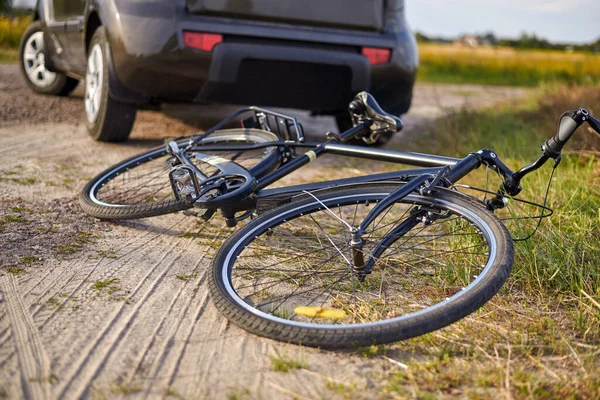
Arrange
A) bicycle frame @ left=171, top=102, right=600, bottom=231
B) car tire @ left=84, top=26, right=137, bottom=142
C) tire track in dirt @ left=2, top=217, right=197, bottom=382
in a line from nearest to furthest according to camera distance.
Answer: tire track in dirt @ left=2, top=217, right=197, bottom=382 < bicycle frame @ left=171, top=102, right=600, bottom=231 < car tire @ left=84, top=26, right=137, bottom=142

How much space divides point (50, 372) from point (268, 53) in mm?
3006

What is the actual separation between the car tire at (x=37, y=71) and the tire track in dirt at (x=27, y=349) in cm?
500

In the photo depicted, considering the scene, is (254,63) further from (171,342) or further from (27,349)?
(27,349)

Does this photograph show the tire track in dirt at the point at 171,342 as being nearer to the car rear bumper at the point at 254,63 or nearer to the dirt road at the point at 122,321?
the dirt road at the point at 122,321

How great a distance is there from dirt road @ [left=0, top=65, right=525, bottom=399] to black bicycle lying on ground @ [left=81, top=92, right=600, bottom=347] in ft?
0.36

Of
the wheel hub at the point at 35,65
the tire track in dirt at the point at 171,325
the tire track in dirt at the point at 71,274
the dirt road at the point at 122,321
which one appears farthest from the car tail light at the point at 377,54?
the wheel hub at the point at 35,65

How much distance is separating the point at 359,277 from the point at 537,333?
666mm

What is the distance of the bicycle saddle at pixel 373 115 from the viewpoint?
3264 millimetres

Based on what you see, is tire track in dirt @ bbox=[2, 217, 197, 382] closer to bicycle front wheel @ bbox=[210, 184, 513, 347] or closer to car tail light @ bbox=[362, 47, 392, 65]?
bicycle front wheel @ bbox=[210, 184, 513, 347]

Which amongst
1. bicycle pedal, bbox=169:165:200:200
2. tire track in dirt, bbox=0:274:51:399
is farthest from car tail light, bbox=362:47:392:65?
tire track in dirt, bbox=0:274:51:399

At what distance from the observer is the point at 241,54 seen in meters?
4.52

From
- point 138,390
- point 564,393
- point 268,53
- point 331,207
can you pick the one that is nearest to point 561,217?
point 331,207

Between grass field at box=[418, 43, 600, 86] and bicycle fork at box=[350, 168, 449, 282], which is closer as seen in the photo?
bicycle fork at box=[350, 168, 449, 282]

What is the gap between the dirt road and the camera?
1988mm
